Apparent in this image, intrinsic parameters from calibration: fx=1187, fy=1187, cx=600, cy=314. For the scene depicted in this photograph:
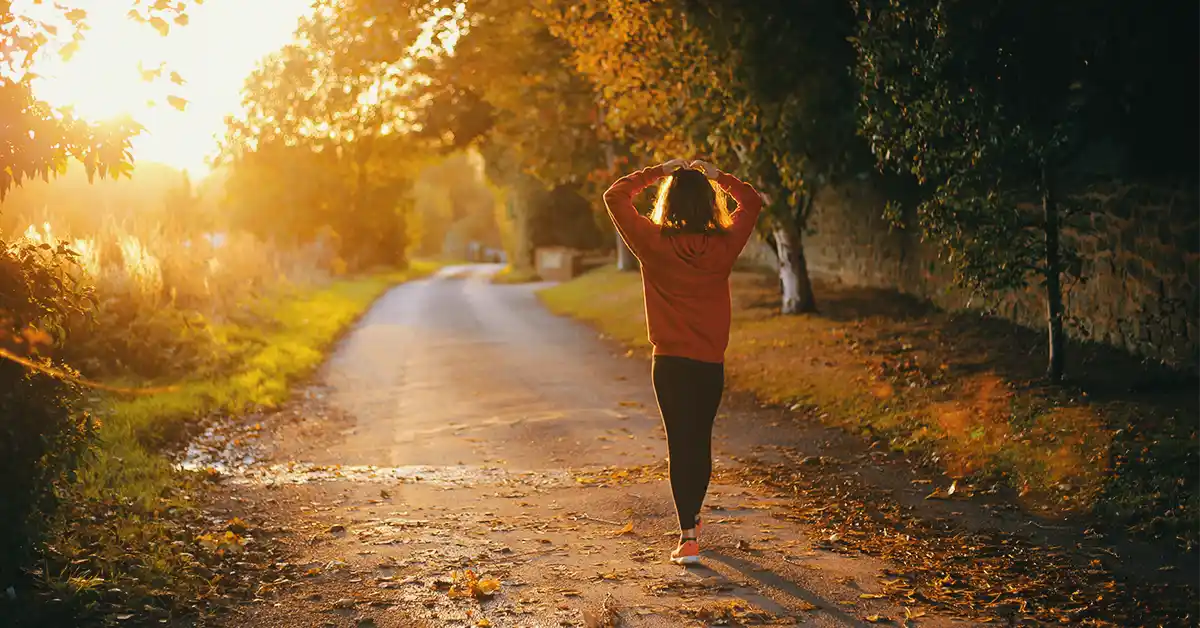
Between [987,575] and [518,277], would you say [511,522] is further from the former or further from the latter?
[518,277]

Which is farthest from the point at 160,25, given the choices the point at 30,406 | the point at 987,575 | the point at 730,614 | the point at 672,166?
the point at 987,575

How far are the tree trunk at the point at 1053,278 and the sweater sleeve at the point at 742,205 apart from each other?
538 cm

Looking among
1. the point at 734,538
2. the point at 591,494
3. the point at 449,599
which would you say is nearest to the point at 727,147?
the point at 591,494

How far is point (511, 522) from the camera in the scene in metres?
7.86

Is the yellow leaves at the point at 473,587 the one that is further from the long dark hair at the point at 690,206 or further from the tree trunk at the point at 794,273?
the tree trunk at the point at 794,273

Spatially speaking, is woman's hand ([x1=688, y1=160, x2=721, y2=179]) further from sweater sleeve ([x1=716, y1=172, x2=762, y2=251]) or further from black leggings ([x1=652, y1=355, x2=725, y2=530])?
black leggings ([x1=652, y1=355, x2=725, y2=530])

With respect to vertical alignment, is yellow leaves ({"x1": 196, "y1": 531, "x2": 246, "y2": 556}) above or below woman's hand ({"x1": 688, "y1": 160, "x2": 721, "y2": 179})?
below

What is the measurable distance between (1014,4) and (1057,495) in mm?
4510

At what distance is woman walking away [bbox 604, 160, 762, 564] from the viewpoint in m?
6.55

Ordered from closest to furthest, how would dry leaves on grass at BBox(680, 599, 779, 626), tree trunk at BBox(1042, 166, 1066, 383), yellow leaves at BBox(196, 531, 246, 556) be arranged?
dry leaves on grass at BBox(680, 599, 779, 626), yellow leaves at BBox(196, 531, 246, 556), tree trunk at BBox(1042, 166, 1066, 383)

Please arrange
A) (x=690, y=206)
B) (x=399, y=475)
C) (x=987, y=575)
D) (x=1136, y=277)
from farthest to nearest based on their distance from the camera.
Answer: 1. (x=1136, y=277)
2. (x=399, y=475)
3. (x=690, y=206)
4. (x=987, y=575)

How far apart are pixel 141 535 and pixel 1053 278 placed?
8.48 meters

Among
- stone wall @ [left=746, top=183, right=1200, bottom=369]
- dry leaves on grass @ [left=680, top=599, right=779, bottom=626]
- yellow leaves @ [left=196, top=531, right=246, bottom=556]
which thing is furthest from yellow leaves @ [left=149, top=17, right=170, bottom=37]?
stone wall @ [left=746, top=183, right=1200, bottom=369]

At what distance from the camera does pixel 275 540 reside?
298 inches
